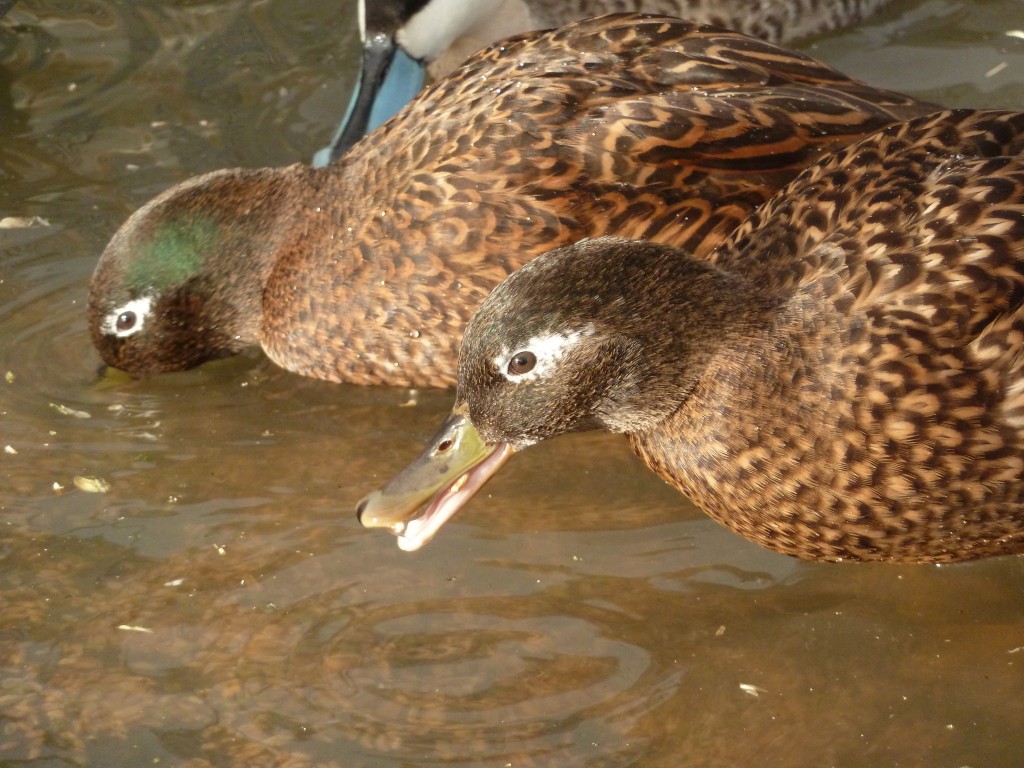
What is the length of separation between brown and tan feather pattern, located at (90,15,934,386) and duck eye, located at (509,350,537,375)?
97 cm

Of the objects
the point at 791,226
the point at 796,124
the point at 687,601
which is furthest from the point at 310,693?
the point at 796,124

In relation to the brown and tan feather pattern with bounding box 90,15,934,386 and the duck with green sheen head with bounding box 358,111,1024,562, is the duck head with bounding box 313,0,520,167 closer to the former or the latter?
the brown and tan feather pattern with bounding box 90,15,934,386

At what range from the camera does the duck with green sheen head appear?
3.34 meters

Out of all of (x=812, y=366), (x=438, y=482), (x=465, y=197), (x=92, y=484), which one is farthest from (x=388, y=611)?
(x=812, y=366)

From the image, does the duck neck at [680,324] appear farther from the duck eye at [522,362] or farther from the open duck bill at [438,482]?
the open duck bill at [438,482]

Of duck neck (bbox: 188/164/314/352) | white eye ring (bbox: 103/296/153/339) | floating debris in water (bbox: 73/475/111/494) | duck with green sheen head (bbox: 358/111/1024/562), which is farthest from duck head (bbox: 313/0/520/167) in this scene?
duck with green sheen head (bbox: 358/111/1024/562)

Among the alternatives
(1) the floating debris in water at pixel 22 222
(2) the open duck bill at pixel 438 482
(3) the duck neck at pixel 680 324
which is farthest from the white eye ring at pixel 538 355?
(1) the floating debris in water at pixel 22 222

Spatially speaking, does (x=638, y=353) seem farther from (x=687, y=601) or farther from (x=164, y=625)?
(x=164, y=625)

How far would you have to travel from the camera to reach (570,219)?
4371 millimetres

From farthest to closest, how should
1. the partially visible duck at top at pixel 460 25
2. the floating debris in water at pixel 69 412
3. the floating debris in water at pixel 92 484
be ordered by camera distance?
the partially visible duck at top at pixel 460 25 → the floating debris in water at pixel 69 412 → the floating debris in water at pixel 92 484

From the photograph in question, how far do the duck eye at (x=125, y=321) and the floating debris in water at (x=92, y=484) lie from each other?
60cm

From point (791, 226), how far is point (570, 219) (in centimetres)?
85

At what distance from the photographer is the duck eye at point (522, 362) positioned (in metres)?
3.45

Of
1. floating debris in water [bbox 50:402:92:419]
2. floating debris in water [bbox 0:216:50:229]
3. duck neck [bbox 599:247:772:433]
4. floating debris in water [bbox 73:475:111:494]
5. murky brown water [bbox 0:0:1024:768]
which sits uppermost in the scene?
floating debris in water [bbox 0:216:50:229]
